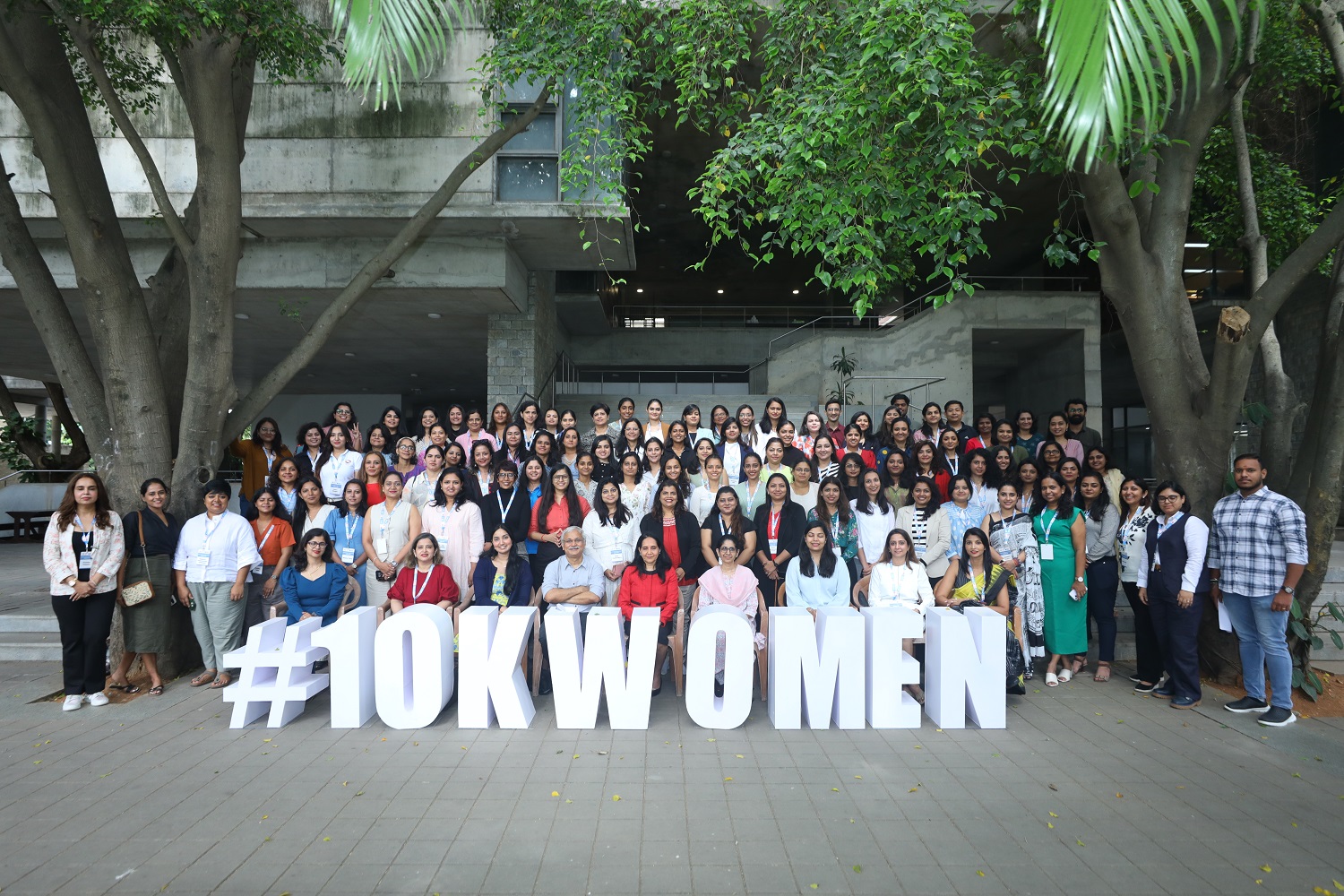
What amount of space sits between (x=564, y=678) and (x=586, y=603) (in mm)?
857

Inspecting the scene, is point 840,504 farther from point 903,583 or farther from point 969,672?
point 969,672

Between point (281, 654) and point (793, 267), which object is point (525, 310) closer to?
point (281, 654)

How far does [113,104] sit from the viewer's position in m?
6.23

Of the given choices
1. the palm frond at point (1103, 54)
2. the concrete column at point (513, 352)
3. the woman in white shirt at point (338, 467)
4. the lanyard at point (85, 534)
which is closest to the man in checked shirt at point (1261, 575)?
the palm frond at point (1103, 54)

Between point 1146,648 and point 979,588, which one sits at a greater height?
point 979,588

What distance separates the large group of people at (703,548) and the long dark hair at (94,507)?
15 millimetres

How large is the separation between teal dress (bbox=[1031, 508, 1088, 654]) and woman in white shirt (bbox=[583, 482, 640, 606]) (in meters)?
3.52

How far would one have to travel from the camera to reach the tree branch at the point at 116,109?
601cm

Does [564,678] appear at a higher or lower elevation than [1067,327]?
lower

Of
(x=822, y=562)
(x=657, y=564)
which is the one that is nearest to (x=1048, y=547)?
(x=822, y=562)

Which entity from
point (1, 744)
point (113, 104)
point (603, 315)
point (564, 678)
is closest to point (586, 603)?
point (564, 678)

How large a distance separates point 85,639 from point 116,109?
172 inches

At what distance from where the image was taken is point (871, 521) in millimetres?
6492

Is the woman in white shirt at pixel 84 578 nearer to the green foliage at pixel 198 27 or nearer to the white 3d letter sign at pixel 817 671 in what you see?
the green foliage at pixel 198 27
